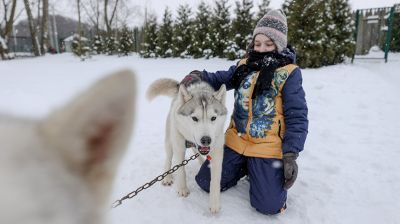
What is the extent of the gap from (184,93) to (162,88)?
445 millimetres

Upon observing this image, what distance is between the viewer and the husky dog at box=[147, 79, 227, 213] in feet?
9.19

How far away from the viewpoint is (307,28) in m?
9.98

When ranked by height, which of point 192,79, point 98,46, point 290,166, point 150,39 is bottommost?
point 290,166

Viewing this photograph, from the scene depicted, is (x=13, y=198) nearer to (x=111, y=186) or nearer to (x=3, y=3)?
(x=111, y=186)

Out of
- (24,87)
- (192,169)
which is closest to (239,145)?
(192,169)

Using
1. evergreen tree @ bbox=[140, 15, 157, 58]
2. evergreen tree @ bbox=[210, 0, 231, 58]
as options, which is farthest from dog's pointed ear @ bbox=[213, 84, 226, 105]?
evergreen tree @ bbox=[140, 15, 157, 58]

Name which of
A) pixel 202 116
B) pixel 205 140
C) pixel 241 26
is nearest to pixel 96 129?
pixel 205 140

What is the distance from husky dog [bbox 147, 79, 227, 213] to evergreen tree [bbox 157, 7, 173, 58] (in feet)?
46.4

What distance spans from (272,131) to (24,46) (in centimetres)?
3209

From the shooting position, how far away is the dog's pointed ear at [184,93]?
9.73ft

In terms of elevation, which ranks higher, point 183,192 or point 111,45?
point 111,45

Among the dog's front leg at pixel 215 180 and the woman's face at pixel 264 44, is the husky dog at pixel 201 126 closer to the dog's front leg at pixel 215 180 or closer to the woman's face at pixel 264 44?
the dog's front leg at pixel 215 180

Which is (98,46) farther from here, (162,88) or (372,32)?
(162,88)

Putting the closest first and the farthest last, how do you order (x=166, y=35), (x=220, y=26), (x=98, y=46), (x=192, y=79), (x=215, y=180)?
1. (x=215, y=180)
2. (x=192, y=79)
3. (x=220, y=26)
4. (x=166, y=35)
5. (x=98, y=46)
